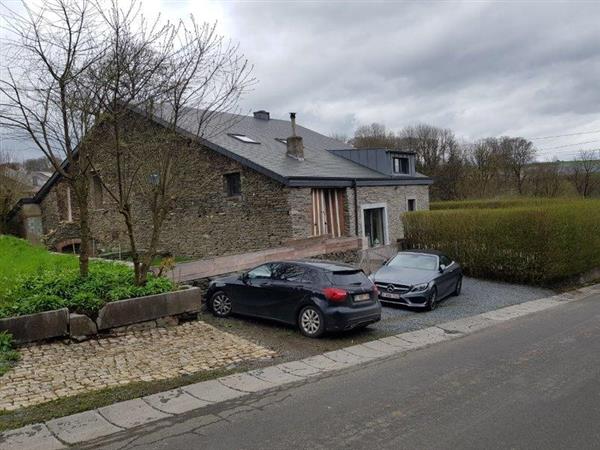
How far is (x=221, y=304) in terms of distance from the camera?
1104 centimetres

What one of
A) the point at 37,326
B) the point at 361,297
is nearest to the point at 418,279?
the point at 361,297

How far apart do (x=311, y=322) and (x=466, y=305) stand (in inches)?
252

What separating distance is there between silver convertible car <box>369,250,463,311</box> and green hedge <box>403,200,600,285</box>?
3.61m

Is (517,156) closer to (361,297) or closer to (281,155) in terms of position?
(281,155)

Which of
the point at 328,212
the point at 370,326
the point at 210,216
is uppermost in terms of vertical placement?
the point at 210,216

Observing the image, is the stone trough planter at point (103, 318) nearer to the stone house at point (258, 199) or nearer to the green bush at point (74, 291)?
the green bush at point (74, 291)

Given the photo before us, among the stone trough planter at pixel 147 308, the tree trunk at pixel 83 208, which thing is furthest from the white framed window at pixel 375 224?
the tree trunk at pixel 83 208

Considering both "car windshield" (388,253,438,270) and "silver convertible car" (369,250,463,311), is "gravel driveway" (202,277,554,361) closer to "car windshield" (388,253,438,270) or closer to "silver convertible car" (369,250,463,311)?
"silver convertible car" (369,250,463,311)

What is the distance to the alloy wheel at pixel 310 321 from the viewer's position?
31.2 feet

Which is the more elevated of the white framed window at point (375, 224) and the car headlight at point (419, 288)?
the white framed window at point (375, 224)

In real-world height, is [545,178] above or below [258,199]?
above

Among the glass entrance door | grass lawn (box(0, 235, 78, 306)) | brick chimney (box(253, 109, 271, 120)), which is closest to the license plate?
grass lawn (box(0, 235, 78, 306))

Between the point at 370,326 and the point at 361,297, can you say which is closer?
the point at 361,297

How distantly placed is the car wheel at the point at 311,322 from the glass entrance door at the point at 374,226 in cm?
1349
